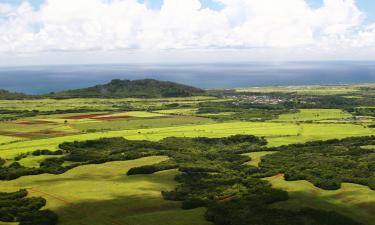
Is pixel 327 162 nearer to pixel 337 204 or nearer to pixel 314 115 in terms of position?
pixel 337 204

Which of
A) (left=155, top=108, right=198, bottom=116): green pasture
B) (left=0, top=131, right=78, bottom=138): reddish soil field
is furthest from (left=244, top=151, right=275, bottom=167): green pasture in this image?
(left=155, top=108, right=198, bottom=116): green pasture

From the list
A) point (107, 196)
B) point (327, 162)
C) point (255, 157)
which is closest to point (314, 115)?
point (255, 157)

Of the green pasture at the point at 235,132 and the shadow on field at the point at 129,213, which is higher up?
the shadow on field at the point at 129,213

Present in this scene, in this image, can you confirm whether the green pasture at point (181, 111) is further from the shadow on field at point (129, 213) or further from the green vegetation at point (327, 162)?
the shadow on field at point (129, 213)

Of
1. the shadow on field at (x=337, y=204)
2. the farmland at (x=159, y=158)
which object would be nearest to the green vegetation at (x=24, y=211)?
the farmland at (x=159, y=158)

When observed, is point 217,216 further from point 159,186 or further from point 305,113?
point 305,113

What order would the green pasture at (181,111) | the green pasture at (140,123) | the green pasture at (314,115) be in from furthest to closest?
the green pasture at (181,111), the green pasture at (314,115), the green pasture at (140,123)

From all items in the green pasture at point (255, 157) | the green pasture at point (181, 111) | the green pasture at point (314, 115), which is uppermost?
the green pasture at point (181, 111)
